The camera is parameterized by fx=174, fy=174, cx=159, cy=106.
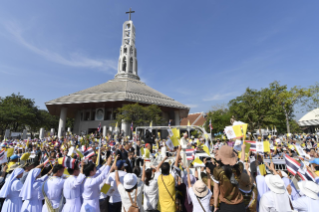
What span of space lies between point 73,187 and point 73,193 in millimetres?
127

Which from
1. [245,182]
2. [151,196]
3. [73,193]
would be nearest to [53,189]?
[73,193]

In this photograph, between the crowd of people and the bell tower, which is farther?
the bell tower

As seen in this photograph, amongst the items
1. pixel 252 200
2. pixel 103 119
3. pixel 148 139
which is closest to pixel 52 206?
pixel 252 200

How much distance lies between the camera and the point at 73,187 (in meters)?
3.08

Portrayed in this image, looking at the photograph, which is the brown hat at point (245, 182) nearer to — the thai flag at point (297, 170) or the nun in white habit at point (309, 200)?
the nun in white habit at point (309, 200)

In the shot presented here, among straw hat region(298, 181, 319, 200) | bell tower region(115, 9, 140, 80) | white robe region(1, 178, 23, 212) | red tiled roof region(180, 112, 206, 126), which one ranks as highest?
bell tower region(115, 9, 140, 80)

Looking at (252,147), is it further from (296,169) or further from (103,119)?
(103,119)

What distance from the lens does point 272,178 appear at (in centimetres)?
262

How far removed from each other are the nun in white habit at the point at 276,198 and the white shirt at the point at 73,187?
3.01 meters

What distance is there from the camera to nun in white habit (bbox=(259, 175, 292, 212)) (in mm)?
2529

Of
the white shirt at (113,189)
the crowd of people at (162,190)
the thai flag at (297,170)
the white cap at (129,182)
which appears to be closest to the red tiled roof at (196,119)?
the thai flag at (297,170)

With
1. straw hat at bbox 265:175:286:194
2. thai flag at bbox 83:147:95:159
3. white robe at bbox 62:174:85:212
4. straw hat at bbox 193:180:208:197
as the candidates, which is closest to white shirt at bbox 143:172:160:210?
straw hat at bbox 193:180:208:197

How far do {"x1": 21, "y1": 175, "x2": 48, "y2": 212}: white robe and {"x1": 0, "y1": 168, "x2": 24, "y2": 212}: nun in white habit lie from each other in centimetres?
29

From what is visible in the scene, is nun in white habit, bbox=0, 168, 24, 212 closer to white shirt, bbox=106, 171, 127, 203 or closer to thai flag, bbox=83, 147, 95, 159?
white shirt, bbox=106, 171, 127, 203
